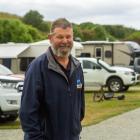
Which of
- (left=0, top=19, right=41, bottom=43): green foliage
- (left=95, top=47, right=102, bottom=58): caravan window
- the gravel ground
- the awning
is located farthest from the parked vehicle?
(left=0, top=19, right=41, bottom=43): green foliage

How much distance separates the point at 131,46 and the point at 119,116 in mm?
19798

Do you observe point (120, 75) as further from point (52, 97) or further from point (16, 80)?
point (52, 97)

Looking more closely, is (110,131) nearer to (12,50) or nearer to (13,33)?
(12,50)

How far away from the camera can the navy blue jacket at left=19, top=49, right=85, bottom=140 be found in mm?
4539

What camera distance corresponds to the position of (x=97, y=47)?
3512cm

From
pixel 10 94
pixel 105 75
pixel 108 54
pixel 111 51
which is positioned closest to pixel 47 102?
pixel 10 94

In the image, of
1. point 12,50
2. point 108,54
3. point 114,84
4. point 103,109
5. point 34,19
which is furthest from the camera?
point 34,19

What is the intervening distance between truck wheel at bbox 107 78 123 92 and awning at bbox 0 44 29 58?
5.40 meters

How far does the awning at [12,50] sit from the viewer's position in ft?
99.3

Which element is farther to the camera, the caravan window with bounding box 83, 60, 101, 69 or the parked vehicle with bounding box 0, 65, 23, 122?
the caravan window with bounding box 83, 60, 101, 69

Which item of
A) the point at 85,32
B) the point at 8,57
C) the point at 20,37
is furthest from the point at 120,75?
the point at 85,32

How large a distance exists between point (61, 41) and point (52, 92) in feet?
1.33

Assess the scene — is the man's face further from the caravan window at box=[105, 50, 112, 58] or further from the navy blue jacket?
the caravan window at box=[105, 50, 112, 58]

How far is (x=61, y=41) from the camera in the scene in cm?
457
